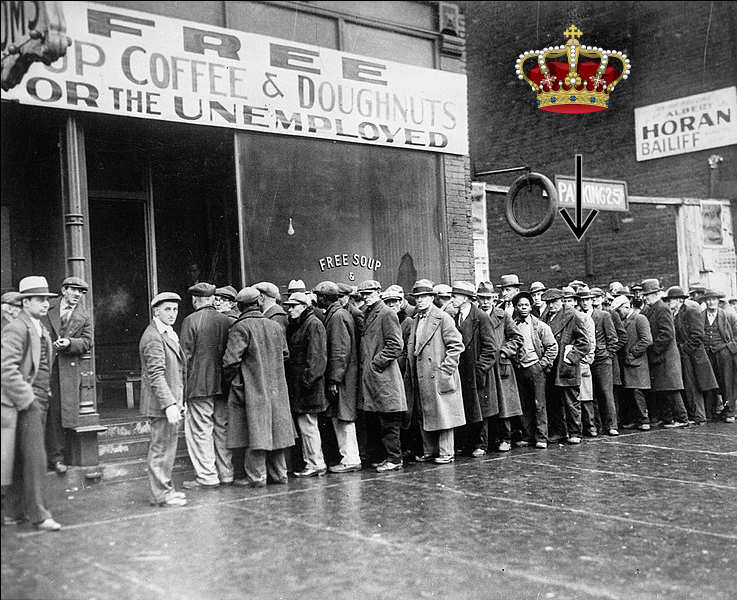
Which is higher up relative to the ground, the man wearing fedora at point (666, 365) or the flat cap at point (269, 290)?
the flat cap at point (269, 290)

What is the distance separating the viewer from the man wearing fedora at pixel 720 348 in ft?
42.0

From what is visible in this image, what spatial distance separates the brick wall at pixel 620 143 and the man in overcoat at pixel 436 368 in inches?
274

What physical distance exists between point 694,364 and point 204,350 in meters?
7.74

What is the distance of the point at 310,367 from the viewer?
8.22 metres

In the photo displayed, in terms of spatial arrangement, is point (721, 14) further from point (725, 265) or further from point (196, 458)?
point (196, 458)

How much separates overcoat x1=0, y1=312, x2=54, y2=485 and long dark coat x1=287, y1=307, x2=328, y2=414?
6.57 meters

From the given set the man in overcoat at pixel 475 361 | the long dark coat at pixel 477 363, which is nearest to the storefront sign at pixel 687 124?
the man in overcoat at pixel 475 361

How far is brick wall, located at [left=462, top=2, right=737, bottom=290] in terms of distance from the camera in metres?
16.4

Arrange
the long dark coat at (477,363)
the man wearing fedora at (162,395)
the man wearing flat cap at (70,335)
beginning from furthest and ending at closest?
the long dark coat at (477,363) → the man wearing flat cap at (70,335) → the man wearing fedora at (162,395)

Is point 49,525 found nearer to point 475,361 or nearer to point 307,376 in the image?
point 307,376

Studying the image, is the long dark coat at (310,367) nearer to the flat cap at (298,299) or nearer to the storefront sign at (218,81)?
the flat cap at (298,299)

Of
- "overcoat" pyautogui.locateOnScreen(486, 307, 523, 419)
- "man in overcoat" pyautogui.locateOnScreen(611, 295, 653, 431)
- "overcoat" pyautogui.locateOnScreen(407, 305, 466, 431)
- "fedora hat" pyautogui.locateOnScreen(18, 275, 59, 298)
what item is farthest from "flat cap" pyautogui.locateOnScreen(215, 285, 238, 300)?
"fedora hat" pyautogui.locateOnScreen(18, 275, 59, 298)

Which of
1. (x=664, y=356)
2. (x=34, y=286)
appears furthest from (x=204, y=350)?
(x=664, y=356)

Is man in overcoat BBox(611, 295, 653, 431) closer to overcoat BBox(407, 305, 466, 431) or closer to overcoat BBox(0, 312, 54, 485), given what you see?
overcoat BBox(407, 305, 466, 431)
